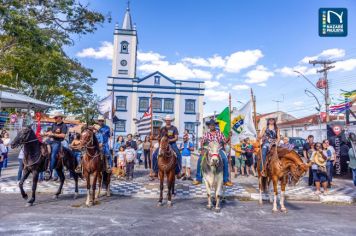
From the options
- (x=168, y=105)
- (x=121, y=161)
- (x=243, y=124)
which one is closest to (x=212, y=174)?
(x=243, y=124)

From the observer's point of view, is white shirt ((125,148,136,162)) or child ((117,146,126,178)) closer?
white shirt ((125,148,136,162))

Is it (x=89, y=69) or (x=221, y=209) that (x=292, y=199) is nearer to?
(x=221, y=209)

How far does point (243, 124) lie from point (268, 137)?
4039 millimetres

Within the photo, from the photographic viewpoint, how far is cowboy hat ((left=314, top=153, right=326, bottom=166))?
10211mm

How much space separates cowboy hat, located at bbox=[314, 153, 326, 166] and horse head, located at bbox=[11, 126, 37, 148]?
9739mm

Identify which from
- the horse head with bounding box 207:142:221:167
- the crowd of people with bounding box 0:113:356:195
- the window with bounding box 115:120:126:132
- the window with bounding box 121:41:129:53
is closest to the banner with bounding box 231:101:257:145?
the crowd of people with bounding box 0:113:356:195

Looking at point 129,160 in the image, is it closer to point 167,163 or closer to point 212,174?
point 167,163

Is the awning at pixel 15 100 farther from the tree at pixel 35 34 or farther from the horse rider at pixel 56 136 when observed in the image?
the horse rider at pixel 56 136

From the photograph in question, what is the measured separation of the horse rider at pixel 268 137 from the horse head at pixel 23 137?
280 inches

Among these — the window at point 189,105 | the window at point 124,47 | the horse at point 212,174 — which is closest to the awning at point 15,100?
the horse at point 212,174

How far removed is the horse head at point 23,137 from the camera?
784 centimetres

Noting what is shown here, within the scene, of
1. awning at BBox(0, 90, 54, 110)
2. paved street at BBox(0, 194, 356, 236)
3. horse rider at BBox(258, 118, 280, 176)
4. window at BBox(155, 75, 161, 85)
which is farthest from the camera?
window at BBox(155, 75, 161, 85)

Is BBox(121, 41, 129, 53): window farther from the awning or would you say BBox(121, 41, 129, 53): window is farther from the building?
the awning

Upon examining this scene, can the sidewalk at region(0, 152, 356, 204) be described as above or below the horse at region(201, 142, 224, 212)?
below
